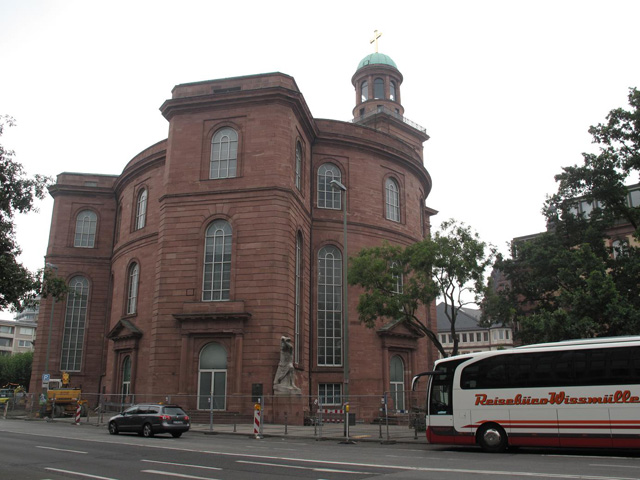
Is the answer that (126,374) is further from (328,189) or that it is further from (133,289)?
(328,189)

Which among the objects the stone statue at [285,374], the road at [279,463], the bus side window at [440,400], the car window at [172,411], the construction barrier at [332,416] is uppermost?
the stone statue at [285,374]

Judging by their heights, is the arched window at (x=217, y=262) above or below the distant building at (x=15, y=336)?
below

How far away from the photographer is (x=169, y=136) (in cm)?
3130

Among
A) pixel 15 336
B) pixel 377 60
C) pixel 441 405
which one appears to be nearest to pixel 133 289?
pixel 441 405

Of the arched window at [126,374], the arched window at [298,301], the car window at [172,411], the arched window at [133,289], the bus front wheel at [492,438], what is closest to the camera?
the bus front wheel at [492,438]

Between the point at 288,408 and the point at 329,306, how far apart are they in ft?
27.6

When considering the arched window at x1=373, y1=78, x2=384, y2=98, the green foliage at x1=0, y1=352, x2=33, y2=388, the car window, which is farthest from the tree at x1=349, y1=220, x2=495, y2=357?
the green foliage at x1=0, y1=352, x2=33, y2=388

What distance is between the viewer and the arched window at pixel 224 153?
30.1 metres

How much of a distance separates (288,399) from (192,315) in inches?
238

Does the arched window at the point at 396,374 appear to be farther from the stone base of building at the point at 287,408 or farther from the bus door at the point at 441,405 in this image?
the bus door at the point at 441,405

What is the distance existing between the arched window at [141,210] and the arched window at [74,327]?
7788 millimetres

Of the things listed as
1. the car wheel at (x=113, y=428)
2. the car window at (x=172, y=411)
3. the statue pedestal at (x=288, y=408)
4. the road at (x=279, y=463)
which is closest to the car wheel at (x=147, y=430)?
the car window at (x=172, y=411)

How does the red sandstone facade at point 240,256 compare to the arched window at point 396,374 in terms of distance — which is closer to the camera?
the red sandstone facade at point 240,256

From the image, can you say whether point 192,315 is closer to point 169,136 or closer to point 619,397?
point 169,136
